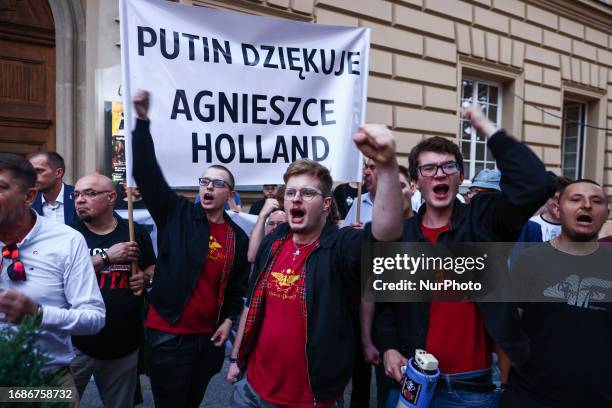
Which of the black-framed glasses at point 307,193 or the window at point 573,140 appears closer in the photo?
the black-framed glasses at point 307,193

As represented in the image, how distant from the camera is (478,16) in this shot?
999 centimetres

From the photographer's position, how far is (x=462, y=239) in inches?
87.1

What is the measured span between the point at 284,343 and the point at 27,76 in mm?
5247

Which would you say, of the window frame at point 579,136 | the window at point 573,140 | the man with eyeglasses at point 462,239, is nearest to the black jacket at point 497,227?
the man with eyeglasses at point 462,239

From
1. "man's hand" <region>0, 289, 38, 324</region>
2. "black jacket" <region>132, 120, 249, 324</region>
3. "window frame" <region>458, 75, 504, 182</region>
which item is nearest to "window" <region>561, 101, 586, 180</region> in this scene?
"window frame" <region>458, 75, 504, 182</region>

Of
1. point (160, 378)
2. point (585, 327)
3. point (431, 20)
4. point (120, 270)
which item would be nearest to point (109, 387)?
point (160, 378)

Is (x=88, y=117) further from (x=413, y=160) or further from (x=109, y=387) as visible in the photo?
(x=413, y=160)

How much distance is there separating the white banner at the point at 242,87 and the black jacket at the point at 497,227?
1.52 metres

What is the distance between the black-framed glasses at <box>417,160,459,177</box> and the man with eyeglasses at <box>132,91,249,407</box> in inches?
53.5

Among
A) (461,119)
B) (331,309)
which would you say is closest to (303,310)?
(331,309)

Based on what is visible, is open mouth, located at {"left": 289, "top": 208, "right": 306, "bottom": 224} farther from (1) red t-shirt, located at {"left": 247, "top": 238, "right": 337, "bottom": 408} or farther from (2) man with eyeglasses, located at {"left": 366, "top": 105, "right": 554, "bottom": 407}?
(2) man with eyeglasses, located at {"left": 366, "top": 105, "right": 554, "bottom": 407}

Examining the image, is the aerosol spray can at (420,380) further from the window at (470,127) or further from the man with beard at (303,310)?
the window at (470,127)

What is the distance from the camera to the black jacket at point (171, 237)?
2.95 meters

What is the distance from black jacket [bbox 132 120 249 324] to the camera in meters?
2.95
